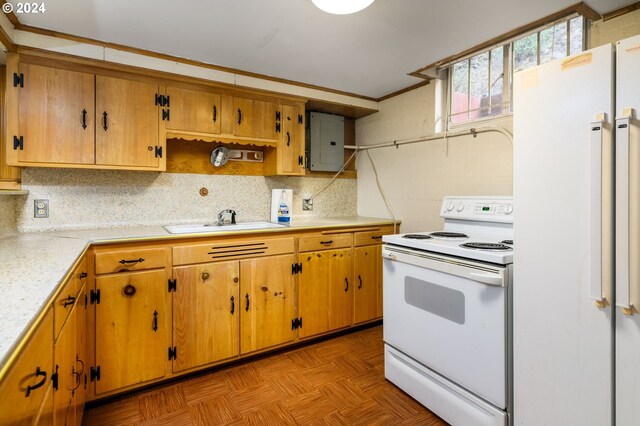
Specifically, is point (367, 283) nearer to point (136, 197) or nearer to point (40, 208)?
point (136, 197)

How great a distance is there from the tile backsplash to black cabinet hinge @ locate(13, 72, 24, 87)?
0.55 metres

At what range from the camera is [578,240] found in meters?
1.25

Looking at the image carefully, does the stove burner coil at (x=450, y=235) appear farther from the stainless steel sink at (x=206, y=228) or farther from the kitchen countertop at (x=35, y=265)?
the stainless steel sink at (x=206, y=228)

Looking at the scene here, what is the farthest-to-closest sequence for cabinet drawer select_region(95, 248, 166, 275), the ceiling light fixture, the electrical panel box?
the electrical panel box → cabinet drawer select_region(95, 248, 166, 275) → the ceiling light fixture

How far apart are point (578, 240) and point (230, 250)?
6.39 feet

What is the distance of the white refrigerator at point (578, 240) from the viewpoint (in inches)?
44.7

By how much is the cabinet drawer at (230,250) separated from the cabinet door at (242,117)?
94 centimetres

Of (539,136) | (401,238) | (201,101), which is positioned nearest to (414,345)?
(401,238)

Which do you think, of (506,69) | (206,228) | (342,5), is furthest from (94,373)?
(506,69)

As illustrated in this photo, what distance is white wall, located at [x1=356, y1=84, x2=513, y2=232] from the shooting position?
242 centimetres

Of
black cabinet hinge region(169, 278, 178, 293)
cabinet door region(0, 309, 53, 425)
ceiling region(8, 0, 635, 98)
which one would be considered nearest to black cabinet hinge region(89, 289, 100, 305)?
black cabinet hinge region(169, 278, 178, 293)

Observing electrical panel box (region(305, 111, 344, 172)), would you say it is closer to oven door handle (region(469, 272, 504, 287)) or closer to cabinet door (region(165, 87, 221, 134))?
cabinet door (region(165, 87, 221, 134))

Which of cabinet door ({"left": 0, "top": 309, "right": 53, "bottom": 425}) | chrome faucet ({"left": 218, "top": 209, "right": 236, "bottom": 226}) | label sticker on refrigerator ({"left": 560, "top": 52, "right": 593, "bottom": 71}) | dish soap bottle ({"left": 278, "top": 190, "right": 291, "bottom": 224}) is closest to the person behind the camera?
cabinet door ({"left": 0, "top": 309, "right": 53, "bottom": 425})

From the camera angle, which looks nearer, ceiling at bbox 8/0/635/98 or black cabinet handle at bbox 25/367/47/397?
black cabinet handle at bbox 25/367/47/397
